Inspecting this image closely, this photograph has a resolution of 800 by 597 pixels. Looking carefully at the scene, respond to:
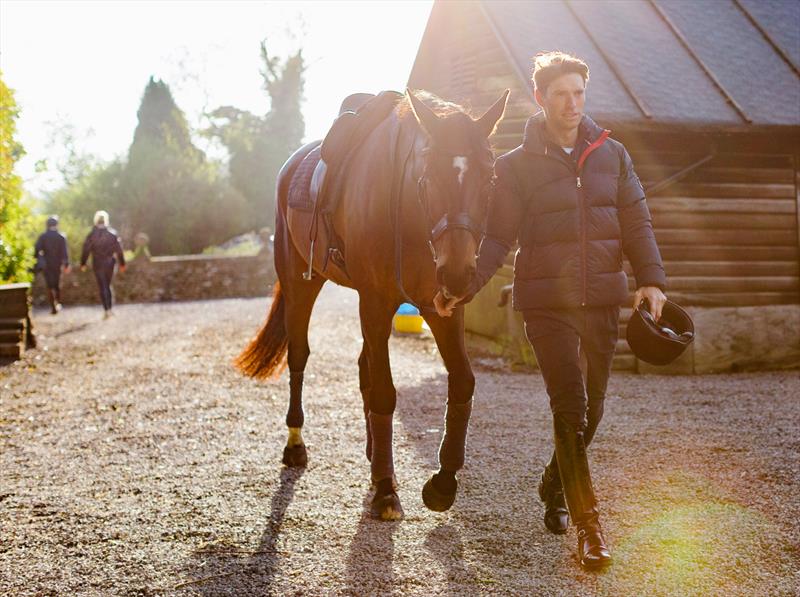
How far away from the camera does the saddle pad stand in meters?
5.14

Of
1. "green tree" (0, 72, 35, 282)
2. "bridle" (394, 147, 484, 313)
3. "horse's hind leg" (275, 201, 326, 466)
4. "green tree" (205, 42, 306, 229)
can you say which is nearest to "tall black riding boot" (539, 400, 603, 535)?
"bridle" (394, 147, 484, 313)

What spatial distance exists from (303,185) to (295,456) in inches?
68.1

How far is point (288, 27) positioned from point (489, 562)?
33978 millimetres

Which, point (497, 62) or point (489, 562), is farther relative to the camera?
point (497, 62)

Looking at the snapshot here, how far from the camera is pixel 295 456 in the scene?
5254 millimetres

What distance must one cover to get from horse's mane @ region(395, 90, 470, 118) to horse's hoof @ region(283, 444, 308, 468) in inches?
90.9

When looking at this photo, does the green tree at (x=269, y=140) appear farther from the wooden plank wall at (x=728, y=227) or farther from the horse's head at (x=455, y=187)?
the horse's head at (x=455, y=187)

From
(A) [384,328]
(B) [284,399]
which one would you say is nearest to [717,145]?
(B) [284,399]

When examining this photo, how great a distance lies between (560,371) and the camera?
3.56 meters

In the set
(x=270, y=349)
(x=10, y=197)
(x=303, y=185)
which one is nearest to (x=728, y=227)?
(x=270, y=349)

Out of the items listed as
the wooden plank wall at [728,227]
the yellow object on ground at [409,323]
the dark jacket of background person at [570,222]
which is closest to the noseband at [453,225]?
the dark jacket of background person at [570,222]

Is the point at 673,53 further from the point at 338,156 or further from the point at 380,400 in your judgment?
the point at 380,400

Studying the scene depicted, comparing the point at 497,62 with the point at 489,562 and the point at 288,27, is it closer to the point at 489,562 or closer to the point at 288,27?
the point at 489,562

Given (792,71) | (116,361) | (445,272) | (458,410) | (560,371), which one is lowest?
(116,361)
